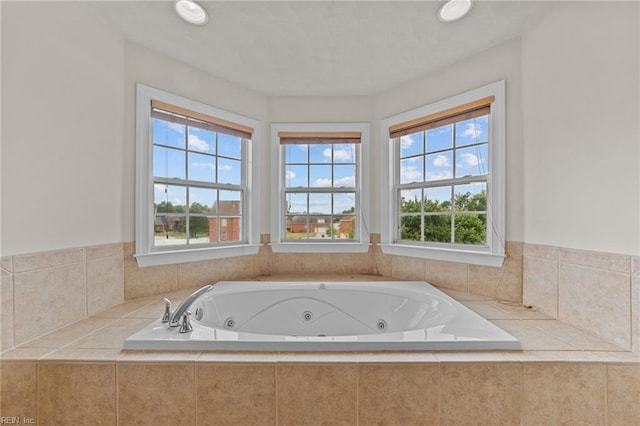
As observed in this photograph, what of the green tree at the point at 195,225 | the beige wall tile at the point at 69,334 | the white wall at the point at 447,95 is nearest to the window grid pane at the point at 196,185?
the green tree at the point at 195,225

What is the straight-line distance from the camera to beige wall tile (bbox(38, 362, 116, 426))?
3.52ft

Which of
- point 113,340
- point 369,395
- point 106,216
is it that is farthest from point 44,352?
point 369,395

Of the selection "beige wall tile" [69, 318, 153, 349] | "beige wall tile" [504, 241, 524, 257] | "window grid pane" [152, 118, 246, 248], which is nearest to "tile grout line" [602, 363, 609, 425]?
"beige wall tile" [504, 241, 524, 257]

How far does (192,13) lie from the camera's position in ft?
5.15

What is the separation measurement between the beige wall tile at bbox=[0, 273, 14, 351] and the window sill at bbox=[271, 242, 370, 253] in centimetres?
162

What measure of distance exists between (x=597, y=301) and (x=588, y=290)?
0.06 metres

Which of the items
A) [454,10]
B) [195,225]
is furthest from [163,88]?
[454,10]

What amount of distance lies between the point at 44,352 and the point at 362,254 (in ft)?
6.83

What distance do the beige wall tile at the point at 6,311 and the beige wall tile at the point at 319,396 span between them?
1.19 meters

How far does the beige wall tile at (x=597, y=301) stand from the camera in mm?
1212

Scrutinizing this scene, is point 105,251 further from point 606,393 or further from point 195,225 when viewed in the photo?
point 606,393

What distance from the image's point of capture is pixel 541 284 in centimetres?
163

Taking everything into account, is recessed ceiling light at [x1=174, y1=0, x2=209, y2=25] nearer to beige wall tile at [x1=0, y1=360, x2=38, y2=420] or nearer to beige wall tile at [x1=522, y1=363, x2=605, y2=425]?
beige wall tile at [x1=0, y1=360, x2=38, y2=420]

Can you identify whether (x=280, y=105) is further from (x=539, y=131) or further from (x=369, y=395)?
(x=369, y=395)
